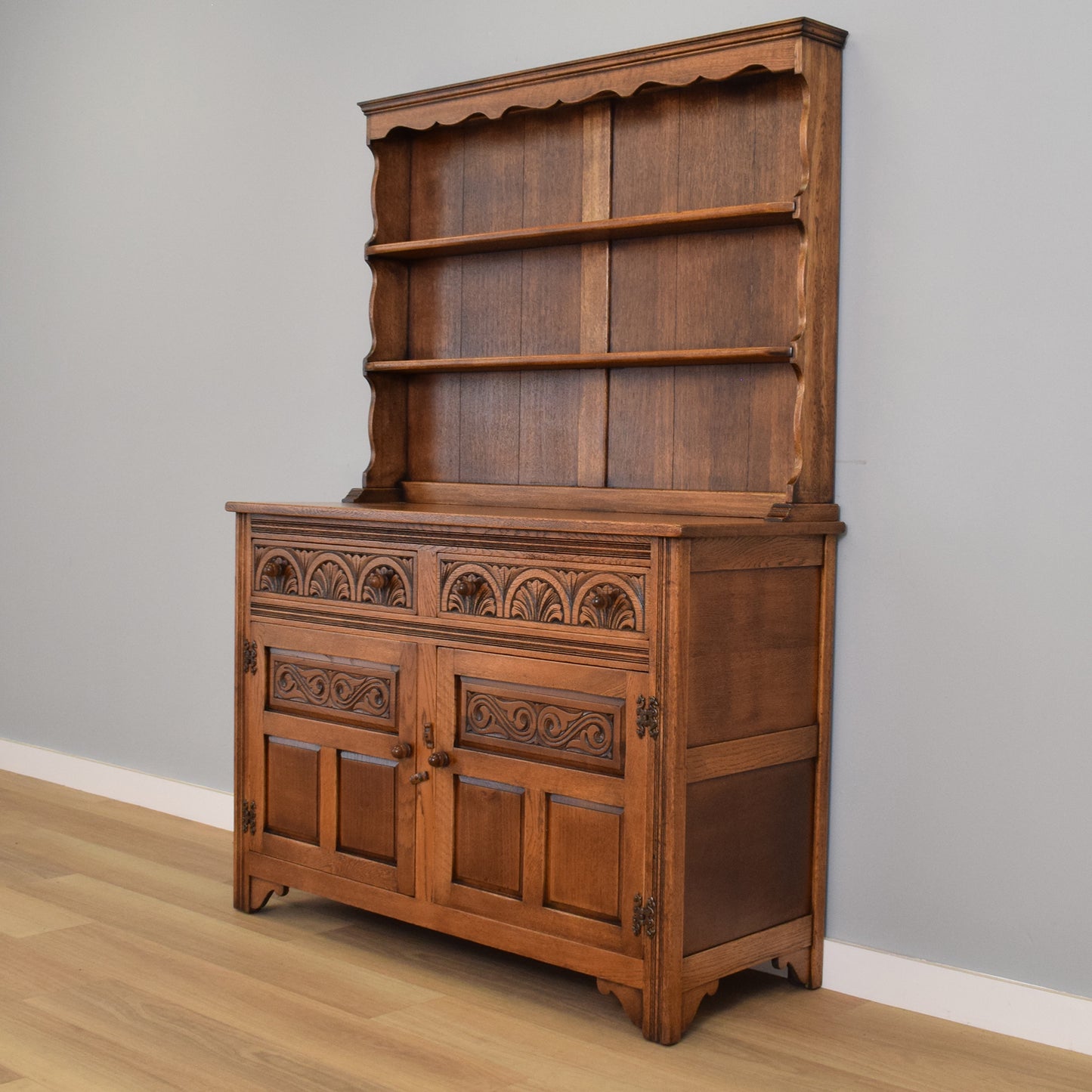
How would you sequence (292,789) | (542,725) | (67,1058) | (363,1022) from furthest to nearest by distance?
(292,789), (542,725), (363,1022), (67,1058)

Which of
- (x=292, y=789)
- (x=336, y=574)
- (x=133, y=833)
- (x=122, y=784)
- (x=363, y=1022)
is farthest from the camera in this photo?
(x=122, y=784)

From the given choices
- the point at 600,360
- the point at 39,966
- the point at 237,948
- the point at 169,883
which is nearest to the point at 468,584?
the point at 600,360

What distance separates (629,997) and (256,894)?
125 cm

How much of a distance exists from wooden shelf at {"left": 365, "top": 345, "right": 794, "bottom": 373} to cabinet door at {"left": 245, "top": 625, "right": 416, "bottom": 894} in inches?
31.4

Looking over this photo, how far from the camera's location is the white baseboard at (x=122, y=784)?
14.8 feet

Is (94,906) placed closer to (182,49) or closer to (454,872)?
(454,872)

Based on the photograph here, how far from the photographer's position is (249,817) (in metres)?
3.62

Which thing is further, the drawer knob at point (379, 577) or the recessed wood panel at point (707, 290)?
the drawer knob at point (379, 577)

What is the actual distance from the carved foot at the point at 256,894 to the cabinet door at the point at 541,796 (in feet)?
2.13

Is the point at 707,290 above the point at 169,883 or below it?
above

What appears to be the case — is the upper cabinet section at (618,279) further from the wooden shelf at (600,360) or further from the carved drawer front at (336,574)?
the carved drawer front at (336,574)

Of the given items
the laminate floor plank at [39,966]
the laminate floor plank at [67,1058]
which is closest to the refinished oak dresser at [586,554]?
the laminate floor plank at [39,966]

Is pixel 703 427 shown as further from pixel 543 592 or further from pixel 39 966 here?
pixel 39 966

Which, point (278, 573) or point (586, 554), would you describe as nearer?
point (586, 554)
